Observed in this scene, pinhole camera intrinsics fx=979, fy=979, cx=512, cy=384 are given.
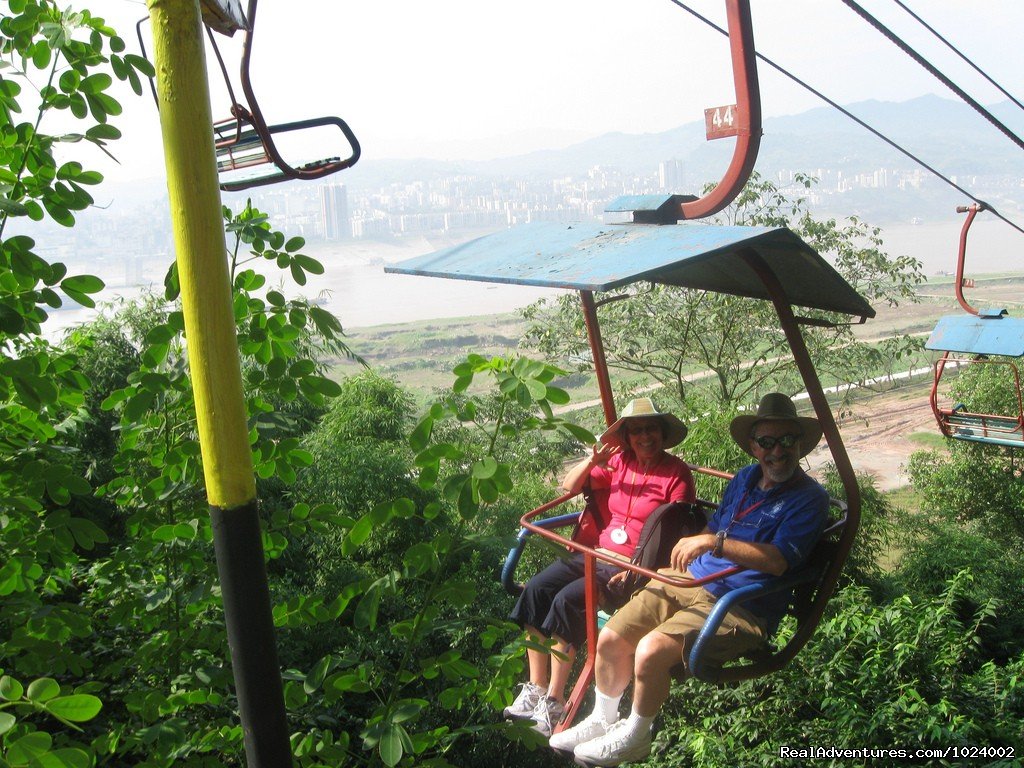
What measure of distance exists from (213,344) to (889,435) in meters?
39.4

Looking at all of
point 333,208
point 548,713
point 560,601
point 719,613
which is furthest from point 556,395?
point 333,208

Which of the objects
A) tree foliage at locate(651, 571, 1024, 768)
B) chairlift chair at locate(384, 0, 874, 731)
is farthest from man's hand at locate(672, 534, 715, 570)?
tree foliage at locate(651, 571, 1024, 768)

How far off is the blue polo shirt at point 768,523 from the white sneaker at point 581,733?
0.56 m

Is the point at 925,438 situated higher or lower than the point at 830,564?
lower

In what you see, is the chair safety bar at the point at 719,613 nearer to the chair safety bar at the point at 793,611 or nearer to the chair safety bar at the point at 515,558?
the chair safety bar at the point at 793,611

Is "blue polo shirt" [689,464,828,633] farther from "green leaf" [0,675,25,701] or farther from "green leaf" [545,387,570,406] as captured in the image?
"green leaf" [0,675,25,701]

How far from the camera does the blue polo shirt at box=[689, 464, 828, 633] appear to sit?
309cm

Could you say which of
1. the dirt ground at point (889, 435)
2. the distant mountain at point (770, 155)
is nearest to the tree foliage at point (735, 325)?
the dirt ground at point (889, 435)

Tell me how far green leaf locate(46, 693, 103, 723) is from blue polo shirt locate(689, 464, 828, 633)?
84.8 inches

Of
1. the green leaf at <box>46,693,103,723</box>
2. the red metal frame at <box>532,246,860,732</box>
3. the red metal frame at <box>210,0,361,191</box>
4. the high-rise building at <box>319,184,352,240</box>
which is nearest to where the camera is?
the green leaf at <box>46,693,103,723</box>

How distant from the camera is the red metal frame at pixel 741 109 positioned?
118 inches

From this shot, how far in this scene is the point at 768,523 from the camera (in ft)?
10.4

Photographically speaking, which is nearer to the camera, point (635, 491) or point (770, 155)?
point (635, 491)

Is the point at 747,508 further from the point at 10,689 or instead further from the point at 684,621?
the point at 10,689
